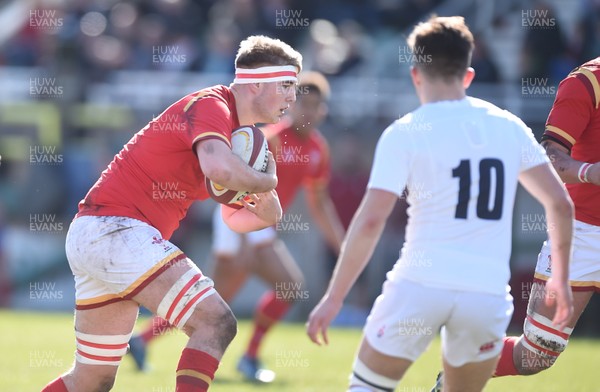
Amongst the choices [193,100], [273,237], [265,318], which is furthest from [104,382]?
[273,237]

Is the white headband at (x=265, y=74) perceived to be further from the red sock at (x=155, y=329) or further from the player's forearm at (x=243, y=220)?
the red sock at (x=155, y=329)

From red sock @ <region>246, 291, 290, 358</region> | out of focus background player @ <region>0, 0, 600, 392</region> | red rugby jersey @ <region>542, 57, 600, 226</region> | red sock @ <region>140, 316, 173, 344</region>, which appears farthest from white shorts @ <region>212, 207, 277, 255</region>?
red rugby jersey @ <region>542, 57, 600, 226</region>

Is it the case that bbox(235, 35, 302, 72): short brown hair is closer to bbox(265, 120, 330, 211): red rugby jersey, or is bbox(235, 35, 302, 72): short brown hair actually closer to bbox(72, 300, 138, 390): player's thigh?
bbox(72, 300, 138, 390): player's thigh

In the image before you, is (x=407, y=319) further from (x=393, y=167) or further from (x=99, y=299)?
(x=99, y=299)

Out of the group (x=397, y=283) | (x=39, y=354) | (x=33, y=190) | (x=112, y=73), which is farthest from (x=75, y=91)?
(x=397, y=283)

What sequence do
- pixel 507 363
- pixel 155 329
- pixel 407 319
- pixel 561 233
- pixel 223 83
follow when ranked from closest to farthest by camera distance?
pixel 407 319
pixel 561 233
pixel 507 363
pixel 155 329
pixel 223 83

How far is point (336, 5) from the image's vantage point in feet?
55.0

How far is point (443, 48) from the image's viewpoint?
4.53m

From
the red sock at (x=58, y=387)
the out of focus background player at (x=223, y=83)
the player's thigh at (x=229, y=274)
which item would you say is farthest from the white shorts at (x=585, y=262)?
the out of focus background player at (x=223, y=83)

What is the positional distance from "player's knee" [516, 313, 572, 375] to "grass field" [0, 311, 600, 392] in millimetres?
1660

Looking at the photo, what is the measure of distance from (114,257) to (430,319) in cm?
182

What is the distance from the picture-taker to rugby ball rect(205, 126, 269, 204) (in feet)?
17.9

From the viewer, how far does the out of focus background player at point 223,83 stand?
44.7 ft

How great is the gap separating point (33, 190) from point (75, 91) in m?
1.81
